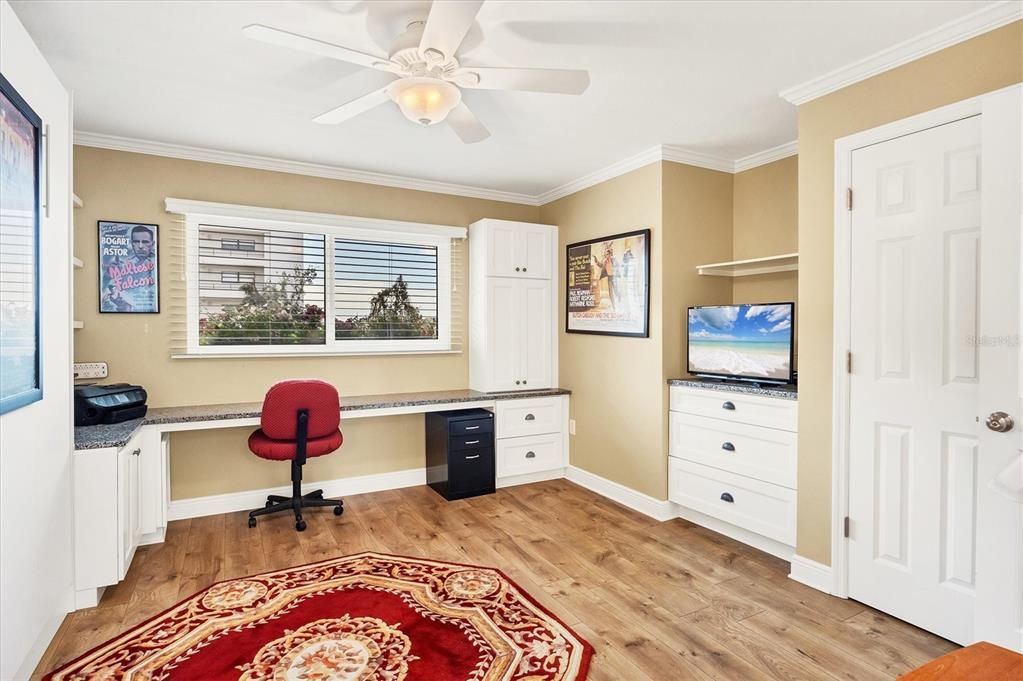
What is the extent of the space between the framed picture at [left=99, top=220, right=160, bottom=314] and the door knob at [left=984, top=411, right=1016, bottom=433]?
14.4ft

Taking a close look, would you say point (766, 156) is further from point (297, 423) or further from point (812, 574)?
point (297, 423)

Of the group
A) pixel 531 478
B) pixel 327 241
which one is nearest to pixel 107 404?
pixel 327 241

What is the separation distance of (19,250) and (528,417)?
3.31 meters

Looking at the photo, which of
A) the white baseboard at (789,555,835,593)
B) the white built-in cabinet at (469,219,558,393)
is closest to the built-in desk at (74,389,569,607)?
the white built-in cabinet at (469,219,558,393)

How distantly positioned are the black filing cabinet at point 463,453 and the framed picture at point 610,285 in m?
1.13

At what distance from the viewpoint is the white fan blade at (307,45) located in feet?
5.66

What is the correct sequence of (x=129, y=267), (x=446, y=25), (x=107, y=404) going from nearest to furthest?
(x=446, y=25) < (x=107, y=404) < (x=129, y=267)

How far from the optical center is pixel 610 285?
4.10 meters

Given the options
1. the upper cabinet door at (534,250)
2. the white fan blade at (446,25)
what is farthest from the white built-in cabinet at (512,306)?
the white fan blade at (446,25)

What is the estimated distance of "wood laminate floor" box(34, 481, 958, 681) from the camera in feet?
6.93

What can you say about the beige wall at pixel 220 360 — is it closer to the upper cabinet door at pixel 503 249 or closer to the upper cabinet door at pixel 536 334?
the upper cabinet door at pixel 503 249

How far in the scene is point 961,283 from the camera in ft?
7.04

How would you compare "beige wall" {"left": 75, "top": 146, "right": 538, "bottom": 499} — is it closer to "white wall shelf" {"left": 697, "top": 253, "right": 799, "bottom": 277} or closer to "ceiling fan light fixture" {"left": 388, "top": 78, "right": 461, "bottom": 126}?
"white wall shelf" {"left": 697, "top": 253, "right": 799, "bottom": 277}

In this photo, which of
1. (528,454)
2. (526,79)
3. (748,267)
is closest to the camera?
(526,79)
